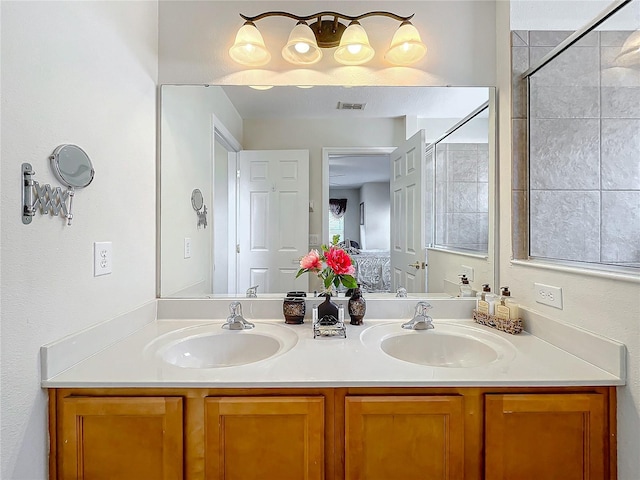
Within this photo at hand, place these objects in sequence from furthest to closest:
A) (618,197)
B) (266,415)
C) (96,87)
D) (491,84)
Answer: (491,84) → (618,197) → (96,87) → (266,415)

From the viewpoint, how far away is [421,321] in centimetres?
135

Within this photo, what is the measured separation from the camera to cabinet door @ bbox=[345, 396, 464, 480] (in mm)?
895

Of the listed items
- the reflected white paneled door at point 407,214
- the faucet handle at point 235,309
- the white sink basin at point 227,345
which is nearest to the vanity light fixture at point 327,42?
the reflected white paneled door at point 407,214

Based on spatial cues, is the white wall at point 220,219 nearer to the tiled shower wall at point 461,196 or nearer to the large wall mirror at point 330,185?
the large wall mirror at point 330,185

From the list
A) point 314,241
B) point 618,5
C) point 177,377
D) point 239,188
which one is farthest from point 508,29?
point 177,377

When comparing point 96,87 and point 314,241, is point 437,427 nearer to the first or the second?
point 314,241

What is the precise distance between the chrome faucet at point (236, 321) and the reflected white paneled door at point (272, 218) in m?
0.22

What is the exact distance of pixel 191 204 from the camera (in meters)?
1.58

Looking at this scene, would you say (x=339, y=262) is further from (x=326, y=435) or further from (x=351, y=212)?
(x=326, y=435)

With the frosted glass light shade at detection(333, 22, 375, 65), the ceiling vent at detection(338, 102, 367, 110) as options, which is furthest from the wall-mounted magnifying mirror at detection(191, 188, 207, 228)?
the frosted glass light shade at detection(333, 22, 375, 65)

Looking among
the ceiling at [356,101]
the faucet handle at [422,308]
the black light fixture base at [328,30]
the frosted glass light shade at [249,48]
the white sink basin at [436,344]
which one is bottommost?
the white sink basin at [436,344]

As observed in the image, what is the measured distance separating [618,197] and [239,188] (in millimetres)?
1497

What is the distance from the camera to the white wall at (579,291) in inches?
34.4

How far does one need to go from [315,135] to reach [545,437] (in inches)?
54.9
